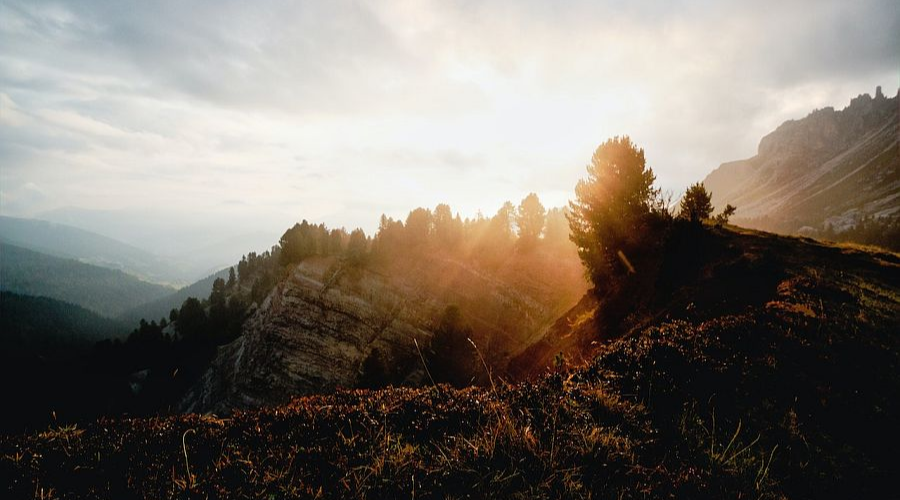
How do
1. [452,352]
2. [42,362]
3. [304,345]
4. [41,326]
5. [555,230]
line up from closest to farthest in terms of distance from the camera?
[452,352] → [304,345] → [42,362] → [555,230] → [41,326]

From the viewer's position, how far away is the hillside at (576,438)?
3830 millimetres

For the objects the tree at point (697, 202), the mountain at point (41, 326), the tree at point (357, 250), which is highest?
the tree at point (697, 202)

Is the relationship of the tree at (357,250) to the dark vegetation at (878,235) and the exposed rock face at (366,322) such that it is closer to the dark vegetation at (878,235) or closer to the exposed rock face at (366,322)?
the exposed rock face at (366,322)

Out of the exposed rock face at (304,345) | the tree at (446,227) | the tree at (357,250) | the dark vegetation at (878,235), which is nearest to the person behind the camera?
the exposed rock face at (304,345)

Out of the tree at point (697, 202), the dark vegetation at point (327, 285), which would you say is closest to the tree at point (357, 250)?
the dark vegetation at point (327, 285)

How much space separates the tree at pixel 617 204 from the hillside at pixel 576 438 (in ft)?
55.2

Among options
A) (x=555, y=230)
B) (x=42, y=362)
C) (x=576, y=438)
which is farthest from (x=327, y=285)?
(x=42, y=362)

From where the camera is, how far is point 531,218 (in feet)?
331

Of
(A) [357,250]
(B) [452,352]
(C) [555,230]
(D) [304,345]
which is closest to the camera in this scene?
(B) [452,352]

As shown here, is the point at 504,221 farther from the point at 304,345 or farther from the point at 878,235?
the point at 878,235

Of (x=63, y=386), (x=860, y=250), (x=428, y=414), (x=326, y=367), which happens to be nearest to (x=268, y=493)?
(x=428, y=414)

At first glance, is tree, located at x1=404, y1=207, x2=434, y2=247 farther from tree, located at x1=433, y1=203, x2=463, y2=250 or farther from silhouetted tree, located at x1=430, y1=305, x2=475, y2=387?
silhouetted tree, located at x1=430, y1=305, x2=475, y2=387

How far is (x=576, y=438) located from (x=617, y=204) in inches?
945

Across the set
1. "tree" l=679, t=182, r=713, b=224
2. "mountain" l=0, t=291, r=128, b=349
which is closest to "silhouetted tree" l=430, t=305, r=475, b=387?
"tree" l=679, t=182, r=713, b=224
